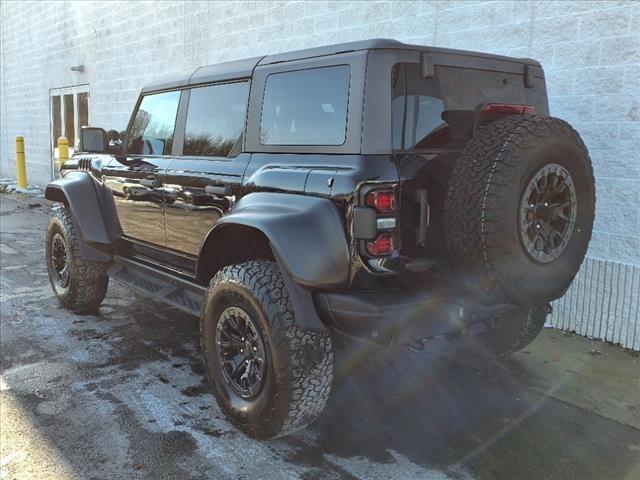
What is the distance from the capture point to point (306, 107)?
3133mm

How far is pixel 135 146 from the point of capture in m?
4.66

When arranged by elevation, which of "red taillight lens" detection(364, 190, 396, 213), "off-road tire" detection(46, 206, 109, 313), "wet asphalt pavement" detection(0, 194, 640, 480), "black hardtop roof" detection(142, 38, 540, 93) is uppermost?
"black hardtop roof" detection(142, 38, 540, 93)

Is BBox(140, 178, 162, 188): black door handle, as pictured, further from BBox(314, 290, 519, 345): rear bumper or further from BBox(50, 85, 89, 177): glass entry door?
BBox(50, 85, 89, 177): glass entry door

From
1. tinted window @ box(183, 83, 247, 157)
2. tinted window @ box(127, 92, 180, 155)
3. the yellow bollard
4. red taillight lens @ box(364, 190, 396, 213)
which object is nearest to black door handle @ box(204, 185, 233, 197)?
tinted window @ box(183, 83, 247, 157)

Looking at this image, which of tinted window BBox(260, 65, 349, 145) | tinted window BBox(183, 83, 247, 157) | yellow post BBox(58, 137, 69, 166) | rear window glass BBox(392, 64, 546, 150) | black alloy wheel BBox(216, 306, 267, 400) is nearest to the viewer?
rear window glass BBox(392, 64, 546, 150)

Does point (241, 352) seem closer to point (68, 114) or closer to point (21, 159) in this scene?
point (68, 114)

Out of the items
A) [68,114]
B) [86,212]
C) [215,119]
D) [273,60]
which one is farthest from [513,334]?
[68,114]

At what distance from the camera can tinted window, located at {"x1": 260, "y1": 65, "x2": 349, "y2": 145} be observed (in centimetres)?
291

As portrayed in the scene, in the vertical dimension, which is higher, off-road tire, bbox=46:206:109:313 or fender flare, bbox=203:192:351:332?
fender flare, bbox=203:192:351:332

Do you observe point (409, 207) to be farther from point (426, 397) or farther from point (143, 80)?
point (143, 80)

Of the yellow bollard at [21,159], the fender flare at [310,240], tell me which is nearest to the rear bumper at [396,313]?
the fender flare at [310,240]

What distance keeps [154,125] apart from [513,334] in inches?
117

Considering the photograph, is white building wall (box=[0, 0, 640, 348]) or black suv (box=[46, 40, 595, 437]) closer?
black suv (box=[46, 40, 595, 437])

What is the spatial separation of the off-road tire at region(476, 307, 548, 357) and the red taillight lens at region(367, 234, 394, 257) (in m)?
1.29
